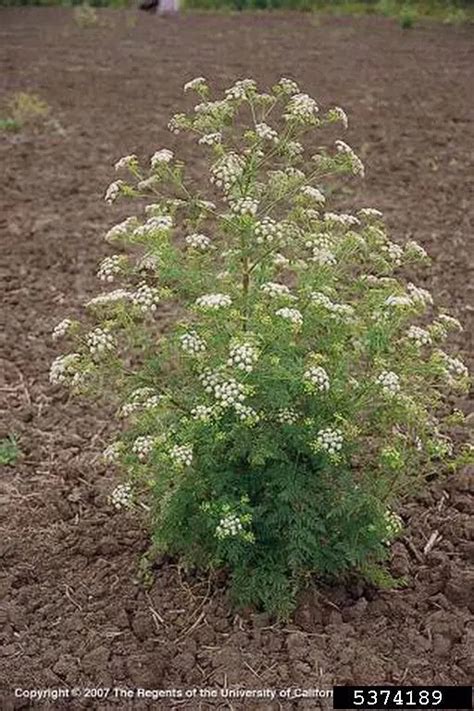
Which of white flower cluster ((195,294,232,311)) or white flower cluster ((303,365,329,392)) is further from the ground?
white flower cluster ((195,294,232,311))

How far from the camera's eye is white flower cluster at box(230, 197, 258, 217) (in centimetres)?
354

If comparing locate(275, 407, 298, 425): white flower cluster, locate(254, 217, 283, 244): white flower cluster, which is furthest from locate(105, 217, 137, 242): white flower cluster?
locate(275, 407, 298, 425): white flower cluster

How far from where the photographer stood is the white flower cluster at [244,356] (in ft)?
10.9

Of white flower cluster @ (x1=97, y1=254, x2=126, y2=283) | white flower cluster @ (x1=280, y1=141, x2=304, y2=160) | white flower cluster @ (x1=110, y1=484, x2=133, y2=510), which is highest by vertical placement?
white flower cluster @ (x1=280, y1=141, x2=304, y2=160)

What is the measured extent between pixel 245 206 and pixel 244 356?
52 cm

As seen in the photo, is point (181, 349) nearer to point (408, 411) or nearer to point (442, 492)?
point (408, 411)

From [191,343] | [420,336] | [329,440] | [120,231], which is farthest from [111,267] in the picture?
[420,336]

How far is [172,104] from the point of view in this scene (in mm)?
10562

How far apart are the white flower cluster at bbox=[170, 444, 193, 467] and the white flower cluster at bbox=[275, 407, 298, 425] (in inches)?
12.0

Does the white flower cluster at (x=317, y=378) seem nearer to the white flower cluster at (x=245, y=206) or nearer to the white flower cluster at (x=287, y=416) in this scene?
the white flower cluster at (x=287, y=416)

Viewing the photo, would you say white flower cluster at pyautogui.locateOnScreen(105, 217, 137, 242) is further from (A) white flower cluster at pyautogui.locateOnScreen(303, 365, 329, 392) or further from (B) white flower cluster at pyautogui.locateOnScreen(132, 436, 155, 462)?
(A) white flower cluster at pyautogui.locateOnScreen(303, 365, 329, 392)

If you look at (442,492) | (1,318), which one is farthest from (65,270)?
(442,492)

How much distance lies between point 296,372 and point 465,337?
2.63 meters

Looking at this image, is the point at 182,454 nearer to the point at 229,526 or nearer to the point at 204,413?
the point at 204,413
